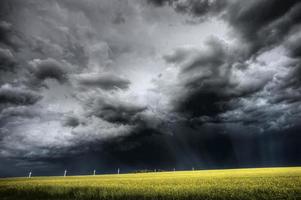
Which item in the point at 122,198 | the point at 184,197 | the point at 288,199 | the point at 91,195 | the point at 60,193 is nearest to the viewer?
the point at 288,199

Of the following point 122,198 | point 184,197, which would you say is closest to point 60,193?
point 122,198

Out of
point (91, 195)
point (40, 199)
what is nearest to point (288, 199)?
point (91, 195)

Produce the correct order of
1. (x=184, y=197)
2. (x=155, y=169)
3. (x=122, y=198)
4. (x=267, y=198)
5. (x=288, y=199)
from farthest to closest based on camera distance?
1. (x=155, y=169)
2. (x=122, y=198)
3. (x=184, y=197)
4. (x=267, y=198)
5. (x=288, y=199)

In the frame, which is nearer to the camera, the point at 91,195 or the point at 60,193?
the point at 91,195

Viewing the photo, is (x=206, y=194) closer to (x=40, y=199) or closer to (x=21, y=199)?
(x=40, y=199)

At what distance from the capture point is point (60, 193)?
63.0ft

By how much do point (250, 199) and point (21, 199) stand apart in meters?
14.3

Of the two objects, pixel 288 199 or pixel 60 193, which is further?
pixel 60 193

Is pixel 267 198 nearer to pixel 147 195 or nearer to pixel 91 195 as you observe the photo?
pixel 147 195

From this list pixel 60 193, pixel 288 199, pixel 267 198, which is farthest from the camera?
pixel 60 193

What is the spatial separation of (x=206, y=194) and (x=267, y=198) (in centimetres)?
359

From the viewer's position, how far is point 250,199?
13008 mm

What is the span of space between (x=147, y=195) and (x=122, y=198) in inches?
65.6

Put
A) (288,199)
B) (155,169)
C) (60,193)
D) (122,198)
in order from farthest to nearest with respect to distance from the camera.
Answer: (155,169) < (60,193) < (122,198) < (288,199)
